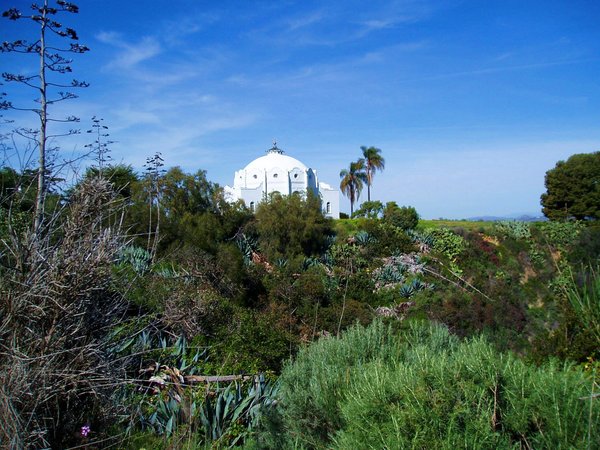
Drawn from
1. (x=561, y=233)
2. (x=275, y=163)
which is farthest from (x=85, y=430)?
(x=275, y=163)

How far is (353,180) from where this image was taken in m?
43.7

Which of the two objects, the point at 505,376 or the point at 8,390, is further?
the point at 505,376

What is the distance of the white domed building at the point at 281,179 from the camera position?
135ft

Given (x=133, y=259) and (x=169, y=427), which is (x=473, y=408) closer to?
(x=169, y=427)

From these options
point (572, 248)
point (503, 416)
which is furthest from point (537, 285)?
point (503, 416)

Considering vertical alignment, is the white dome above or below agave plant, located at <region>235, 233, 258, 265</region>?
above

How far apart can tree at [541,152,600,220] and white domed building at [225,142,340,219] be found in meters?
15.9

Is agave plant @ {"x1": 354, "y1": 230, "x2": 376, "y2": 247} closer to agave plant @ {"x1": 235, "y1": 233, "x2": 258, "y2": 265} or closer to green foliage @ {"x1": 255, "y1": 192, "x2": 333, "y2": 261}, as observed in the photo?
green foliage @ {"x1": 255, "y1": 192, "x2": 333, "y2": 261}

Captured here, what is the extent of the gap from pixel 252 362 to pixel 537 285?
1617 cm

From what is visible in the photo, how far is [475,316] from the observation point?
1512cm

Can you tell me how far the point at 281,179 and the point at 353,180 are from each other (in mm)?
6671

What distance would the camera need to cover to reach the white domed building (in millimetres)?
41000

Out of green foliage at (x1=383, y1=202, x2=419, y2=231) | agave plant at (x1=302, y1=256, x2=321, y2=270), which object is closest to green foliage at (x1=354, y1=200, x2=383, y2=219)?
green foliage at (x1=383, y1=202, x2=419, y2=231)

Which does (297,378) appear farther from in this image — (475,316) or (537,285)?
(537,285)
